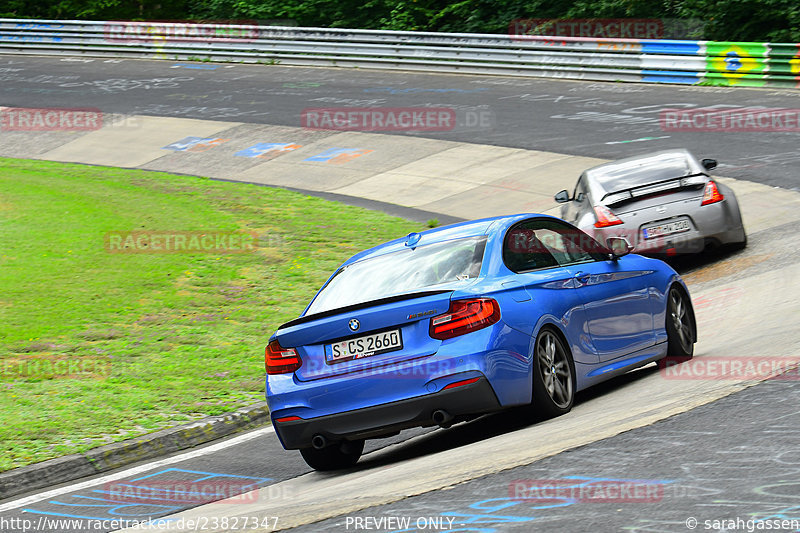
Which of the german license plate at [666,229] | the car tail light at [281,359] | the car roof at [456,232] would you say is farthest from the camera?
the german license plate at [666,229]

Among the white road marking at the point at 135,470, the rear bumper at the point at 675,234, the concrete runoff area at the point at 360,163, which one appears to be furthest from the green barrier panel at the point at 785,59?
the white road marking at the point at 135,470

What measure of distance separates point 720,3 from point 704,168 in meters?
19.3

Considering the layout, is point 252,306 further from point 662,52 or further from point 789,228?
point 662,52

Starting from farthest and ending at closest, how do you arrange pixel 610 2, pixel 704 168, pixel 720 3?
pixel 610 2 → pixel 720 3 → pixel 704 168

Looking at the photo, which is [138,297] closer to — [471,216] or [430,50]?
[471,216]

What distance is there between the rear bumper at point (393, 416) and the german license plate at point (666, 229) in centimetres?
767

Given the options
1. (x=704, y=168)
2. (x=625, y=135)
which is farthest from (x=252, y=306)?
(x=625, y=135)

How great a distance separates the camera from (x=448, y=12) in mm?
40594

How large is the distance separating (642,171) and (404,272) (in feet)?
25.8

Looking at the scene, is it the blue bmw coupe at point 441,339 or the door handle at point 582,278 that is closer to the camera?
the blue bmw coupe at point 441,339

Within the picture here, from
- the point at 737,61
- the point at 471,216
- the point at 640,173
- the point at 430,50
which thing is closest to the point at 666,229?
the point at 640,173

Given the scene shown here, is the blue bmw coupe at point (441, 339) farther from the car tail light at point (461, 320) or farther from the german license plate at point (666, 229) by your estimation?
the german license plate at point (666, 229)

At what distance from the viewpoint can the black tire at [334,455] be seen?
7726 mm

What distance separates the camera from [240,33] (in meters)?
39.0
